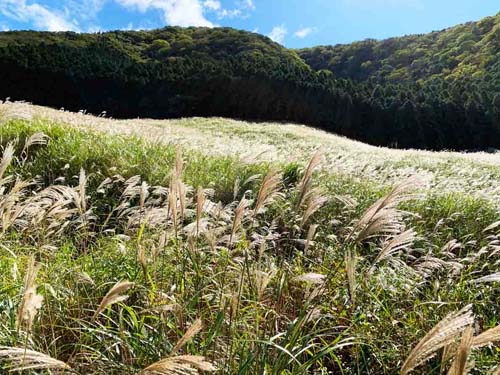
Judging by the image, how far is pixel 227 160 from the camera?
689cm

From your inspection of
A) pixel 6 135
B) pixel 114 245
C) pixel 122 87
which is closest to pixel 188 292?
pixel 114 245

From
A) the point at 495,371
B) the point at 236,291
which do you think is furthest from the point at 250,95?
the point at 495,371

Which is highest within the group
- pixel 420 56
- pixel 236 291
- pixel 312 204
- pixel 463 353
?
pixel 420 56

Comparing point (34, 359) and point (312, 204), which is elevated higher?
point (312, 204)

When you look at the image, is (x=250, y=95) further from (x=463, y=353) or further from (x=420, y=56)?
(x=420, y=56)

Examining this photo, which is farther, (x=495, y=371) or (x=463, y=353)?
(x=495, y=371)

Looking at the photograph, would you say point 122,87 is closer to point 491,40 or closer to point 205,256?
point 205,256

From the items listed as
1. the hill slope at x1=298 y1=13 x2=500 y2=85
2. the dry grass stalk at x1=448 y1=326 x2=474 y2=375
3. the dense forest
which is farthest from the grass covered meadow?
the hill slope at x1=298 y1=13 x2=500 y2=85

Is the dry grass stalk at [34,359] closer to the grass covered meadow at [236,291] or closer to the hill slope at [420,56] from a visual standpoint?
the grass covered meadow at [236,291]

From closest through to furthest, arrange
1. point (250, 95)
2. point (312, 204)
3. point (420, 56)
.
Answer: point (312, 204) → point (250, 95) → point (420, 56)

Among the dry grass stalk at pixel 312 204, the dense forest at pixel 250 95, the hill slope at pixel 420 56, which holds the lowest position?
the dry grass stalk at pixel 312 204

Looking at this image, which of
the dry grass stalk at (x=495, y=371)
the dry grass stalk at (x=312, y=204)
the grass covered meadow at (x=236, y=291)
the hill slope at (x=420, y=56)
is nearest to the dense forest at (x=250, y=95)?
the hill slope at (x=420, y=56)

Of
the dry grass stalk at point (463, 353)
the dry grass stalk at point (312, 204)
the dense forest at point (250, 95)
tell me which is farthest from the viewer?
the dense forest at point (250, 95)

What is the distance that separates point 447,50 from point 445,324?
229 feet
